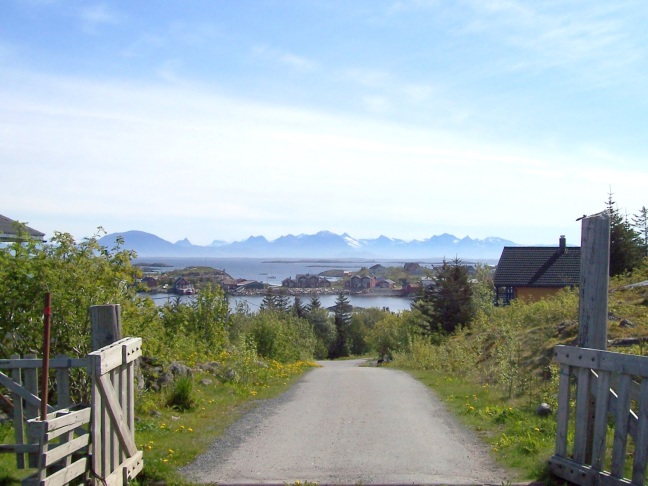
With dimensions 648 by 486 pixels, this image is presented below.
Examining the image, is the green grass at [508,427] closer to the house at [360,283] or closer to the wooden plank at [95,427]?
the wooden plank at [95,427]

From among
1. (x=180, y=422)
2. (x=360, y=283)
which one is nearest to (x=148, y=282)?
(x=180, y=422)

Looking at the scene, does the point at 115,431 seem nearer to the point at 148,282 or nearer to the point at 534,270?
the point at 148,282

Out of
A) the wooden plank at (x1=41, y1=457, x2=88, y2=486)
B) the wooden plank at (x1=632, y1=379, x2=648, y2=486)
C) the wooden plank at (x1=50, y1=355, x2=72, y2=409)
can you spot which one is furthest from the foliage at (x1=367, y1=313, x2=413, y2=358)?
the wooden plank at (x1=41, y1=457, x2=88, y2=486)

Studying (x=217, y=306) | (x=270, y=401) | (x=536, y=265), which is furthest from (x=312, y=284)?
(x=270, y=401)

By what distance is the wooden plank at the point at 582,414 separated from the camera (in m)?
6.63

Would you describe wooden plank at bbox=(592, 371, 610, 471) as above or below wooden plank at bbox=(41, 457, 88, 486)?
above

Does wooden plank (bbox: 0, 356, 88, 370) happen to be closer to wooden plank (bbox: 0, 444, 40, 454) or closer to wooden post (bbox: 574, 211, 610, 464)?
wooden plank (bbox: 0, 444, 40, 454)

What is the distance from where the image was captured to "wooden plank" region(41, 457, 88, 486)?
5.57m

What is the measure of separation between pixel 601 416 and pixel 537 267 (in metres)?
37.7

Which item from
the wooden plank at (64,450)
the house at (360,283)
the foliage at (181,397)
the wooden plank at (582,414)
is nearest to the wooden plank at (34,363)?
the wooden plank at (64,450)

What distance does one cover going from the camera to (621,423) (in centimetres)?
607

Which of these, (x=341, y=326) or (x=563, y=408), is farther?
(x=341, y=326)

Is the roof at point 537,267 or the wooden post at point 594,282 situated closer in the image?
the wooden post at point 594,282

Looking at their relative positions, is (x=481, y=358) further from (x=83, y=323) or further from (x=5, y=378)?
(x=5, y=378)
